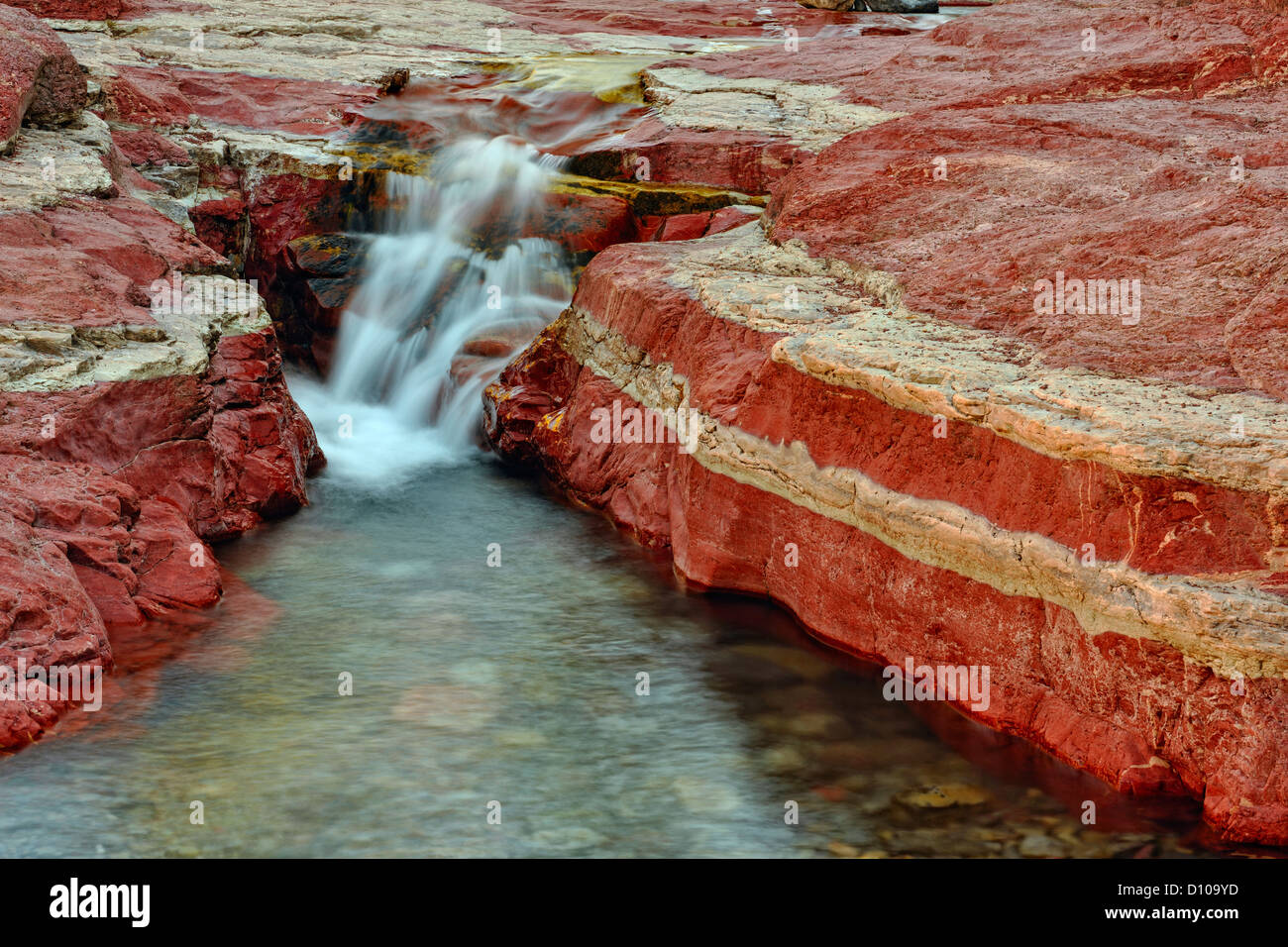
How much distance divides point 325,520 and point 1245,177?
16.4ft

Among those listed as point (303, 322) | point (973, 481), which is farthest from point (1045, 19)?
point (973, 481)

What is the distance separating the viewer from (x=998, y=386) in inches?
187

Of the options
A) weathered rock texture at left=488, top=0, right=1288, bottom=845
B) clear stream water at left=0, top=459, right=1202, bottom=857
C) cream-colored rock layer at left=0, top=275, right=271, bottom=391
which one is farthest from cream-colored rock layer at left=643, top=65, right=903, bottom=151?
clear stream water at left=0, top=459, right=1202, bottom=857

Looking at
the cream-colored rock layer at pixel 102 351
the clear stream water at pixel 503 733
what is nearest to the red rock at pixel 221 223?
the cream-colored rock layer at pixel 102 351

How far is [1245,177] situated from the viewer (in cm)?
572

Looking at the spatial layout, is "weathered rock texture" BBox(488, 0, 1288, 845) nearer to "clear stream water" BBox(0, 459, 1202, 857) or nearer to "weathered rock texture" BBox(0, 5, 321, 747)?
"clear stream water" BBox(0, 459, 1202, 857)

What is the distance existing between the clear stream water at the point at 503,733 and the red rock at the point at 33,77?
342 centimetres

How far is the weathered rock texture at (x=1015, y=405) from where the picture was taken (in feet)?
13.4

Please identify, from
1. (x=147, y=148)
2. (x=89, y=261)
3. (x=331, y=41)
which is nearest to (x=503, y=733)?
(x=89, y=261)

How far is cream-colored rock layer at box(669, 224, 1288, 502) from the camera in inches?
161

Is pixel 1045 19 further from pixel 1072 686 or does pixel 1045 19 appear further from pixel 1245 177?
pixel 1072 686

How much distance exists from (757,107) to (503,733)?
7684mm

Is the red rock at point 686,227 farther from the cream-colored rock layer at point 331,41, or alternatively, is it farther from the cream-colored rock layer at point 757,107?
the cream-colored rock layer at point 331,41

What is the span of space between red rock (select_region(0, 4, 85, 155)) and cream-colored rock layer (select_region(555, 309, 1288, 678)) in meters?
4.68
